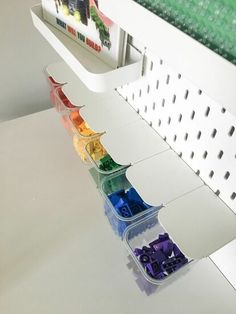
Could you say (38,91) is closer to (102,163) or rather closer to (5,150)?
(5,150)

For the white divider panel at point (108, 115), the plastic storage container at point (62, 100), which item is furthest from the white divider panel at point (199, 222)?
the plastic storage container at point (62, 100)

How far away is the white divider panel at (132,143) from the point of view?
0.63 meters

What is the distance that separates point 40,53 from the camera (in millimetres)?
881

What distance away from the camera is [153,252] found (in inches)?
23.0

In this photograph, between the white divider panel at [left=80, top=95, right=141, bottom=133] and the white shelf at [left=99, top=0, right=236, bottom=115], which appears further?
the white divider panel at [left=80, top=95, right=141, bottom=133]

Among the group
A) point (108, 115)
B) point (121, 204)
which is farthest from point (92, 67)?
point (121, 204)

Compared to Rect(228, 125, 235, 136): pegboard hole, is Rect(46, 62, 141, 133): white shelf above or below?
above

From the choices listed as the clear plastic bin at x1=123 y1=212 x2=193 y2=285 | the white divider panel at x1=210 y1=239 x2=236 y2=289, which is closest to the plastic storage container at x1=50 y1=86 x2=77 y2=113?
the clear plastic bin at x1=123 y1=212 x2=193 y2=285

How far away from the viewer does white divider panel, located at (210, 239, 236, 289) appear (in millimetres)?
565

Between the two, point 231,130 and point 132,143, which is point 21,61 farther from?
point 231,130

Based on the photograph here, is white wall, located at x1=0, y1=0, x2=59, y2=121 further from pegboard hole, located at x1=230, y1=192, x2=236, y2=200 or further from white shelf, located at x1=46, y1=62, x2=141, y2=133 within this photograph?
pegboard hole, located at x1=230, y1=192, x2=236, y2=200

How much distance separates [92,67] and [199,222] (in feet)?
1.16

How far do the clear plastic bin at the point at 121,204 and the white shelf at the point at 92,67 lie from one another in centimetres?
20

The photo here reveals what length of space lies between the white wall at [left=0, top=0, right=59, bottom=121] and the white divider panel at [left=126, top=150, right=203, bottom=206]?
506 mm
